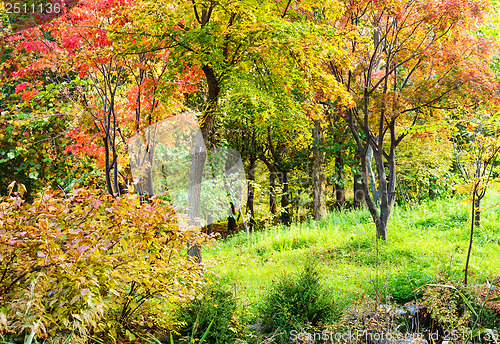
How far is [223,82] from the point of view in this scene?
17.3ft

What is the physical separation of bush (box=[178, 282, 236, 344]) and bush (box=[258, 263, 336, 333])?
477 millimetres

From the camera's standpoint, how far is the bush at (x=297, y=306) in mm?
3482

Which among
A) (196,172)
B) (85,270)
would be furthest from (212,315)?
(196,172)

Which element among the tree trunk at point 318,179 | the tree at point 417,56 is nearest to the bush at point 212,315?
the tree at point 417,56

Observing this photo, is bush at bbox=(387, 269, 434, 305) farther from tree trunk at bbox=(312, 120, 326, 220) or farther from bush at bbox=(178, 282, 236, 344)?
tree trunk at bbox=(312, 120, 326, 220)

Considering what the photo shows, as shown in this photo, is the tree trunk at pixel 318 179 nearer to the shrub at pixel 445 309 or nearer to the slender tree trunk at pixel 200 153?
the slender tree trunk at pixel 200 153

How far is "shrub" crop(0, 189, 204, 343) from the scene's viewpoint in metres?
2.15

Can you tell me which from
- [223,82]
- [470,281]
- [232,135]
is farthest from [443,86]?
[232,135]

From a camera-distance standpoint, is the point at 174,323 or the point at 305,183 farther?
the point at 305,183

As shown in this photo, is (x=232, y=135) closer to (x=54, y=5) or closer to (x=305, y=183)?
(x=305, y=183)

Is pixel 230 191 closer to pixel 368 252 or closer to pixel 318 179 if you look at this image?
pixel 318 179

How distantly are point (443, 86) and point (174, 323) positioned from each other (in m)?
5.58

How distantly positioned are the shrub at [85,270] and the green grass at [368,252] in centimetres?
124

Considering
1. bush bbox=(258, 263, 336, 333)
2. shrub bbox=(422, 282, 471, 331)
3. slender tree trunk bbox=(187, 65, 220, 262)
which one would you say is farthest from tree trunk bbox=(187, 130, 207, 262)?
shrub bbox=(422, 282, 471, 331)
